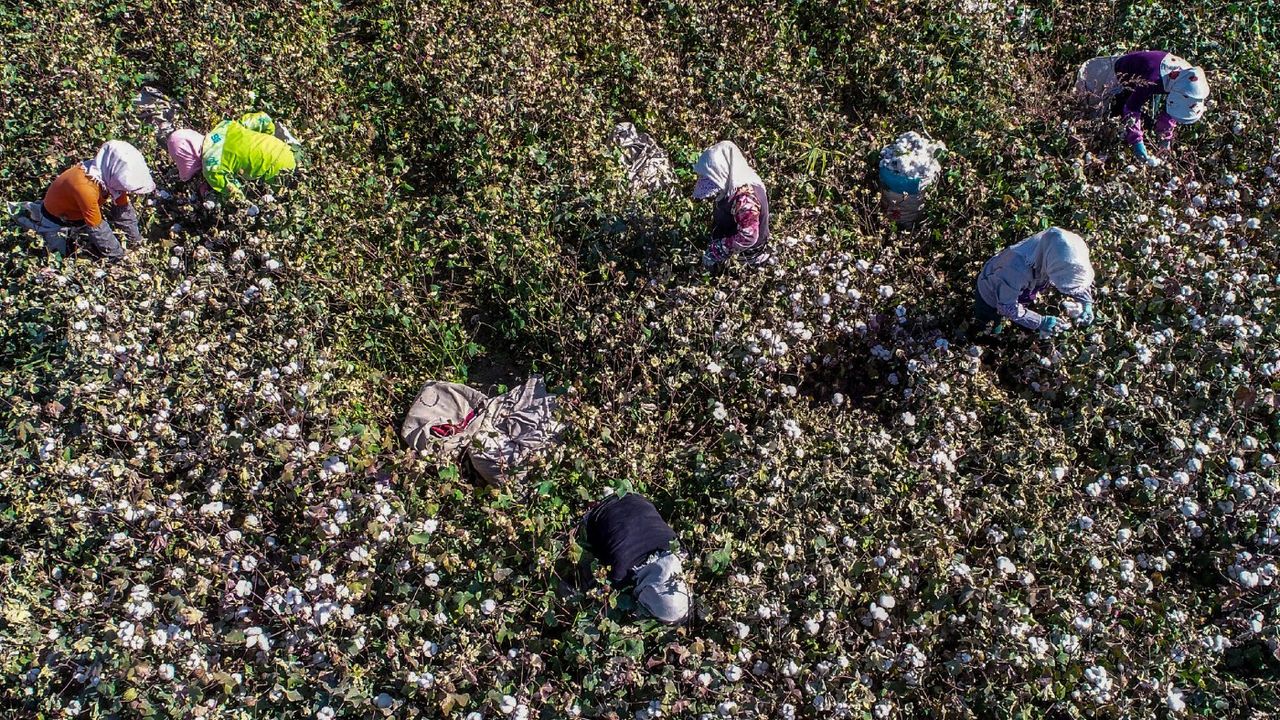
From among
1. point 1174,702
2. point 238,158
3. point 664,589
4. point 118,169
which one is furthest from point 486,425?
point 1174,702

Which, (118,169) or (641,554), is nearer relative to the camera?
(641,554)

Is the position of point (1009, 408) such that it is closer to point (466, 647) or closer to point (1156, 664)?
point (1156, 664)

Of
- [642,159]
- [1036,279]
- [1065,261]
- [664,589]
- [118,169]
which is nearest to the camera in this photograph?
[664,589]

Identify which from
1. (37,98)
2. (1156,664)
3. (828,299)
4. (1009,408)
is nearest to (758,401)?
(828,299)

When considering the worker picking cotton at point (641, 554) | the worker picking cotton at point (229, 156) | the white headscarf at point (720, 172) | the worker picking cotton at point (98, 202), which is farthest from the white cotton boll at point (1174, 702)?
the worker picking cotton at point (98, 202)

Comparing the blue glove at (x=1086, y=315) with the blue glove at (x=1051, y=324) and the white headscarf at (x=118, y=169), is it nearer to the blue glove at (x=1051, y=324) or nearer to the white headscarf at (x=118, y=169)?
the blue glove at (x=1051, y=324)

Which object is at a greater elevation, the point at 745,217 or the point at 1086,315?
the point at 745,217

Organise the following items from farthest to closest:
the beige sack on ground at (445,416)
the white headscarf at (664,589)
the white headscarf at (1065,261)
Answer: the beige sack on ground at (445,416) → the white headscarf at (1065,261) → the white headscarf at (664,589)

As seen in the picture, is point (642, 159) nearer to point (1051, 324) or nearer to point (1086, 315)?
point (1051, 324)
